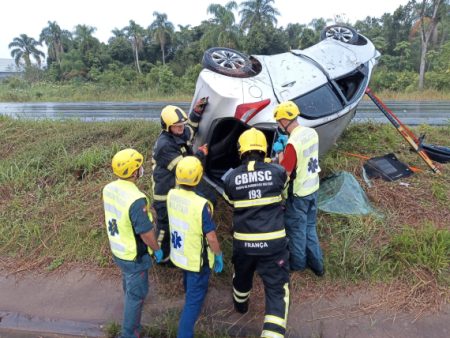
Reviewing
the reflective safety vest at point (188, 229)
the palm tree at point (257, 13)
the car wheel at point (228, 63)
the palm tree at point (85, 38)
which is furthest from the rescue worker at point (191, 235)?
the palm tree at point (85, 38)

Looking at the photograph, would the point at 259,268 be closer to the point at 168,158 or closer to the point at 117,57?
the point at 168,158

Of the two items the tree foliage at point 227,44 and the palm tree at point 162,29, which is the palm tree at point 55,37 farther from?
the palm tree at point 162,29

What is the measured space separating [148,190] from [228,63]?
6.73ft

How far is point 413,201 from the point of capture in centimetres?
462

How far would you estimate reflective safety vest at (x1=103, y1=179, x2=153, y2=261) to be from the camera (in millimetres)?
2746

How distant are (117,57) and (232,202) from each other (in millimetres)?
34262

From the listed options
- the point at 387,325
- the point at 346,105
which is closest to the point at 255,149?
the point at 387,325

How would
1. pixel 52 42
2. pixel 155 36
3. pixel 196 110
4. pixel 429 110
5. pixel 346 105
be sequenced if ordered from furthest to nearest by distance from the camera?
pixel 52 42, pixel 155 36, pixel 429 110, pixel 346 105, pixel 196 110

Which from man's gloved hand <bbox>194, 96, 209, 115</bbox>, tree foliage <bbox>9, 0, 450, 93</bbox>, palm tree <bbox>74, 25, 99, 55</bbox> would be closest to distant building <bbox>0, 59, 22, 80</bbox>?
tree foliage <bbox>9, 0, 450, 93</bbox>

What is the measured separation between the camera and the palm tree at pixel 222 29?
83.1 feet

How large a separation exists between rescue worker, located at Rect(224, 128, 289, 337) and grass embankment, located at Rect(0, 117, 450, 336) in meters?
0.73

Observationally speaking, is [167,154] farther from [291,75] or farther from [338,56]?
[338,56]

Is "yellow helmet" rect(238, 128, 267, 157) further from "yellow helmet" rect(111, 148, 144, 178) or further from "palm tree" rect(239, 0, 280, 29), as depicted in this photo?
"palm tree" rect(239, 0, 280, 29)

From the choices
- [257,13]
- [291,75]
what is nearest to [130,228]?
[291,75]
